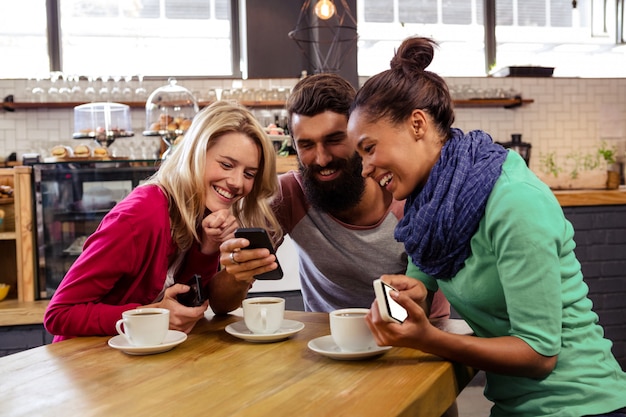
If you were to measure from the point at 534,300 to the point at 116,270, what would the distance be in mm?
983

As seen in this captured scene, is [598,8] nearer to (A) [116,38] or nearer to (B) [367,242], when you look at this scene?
(A) [116,38]

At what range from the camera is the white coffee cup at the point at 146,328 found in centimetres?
138

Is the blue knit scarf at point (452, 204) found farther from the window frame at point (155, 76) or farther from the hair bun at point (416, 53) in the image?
the window frame at point (155, 76)

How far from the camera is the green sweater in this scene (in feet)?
4.16

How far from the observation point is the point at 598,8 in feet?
24.6

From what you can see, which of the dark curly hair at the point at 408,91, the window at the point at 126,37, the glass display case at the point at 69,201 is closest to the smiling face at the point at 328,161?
the dark curly hair at the point at 408,91

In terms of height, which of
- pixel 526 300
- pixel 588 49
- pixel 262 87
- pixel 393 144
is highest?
pixel 588 49

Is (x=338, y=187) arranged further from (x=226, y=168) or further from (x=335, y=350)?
(x=335, y=350)

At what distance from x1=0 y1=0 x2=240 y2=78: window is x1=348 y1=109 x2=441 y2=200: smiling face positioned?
5435mm

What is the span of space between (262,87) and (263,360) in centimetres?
545

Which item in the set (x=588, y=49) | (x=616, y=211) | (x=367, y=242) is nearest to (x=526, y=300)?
(x=367, y=242)

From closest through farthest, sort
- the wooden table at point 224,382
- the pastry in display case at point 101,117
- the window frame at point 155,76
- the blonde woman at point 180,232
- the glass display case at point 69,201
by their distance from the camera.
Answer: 1. the wooden table at point 224,382
2. the blonde woman at point 180,232
3. the glass display case at point 69,201
4. the pastry in display case at point 101,117
5. the window frame at point 155,76

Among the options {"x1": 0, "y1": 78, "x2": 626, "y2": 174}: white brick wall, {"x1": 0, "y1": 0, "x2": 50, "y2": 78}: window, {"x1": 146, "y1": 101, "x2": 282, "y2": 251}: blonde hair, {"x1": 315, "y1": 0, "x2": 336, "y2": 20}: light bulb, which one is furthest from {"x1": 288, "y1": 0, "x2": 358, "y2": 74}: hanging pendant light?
{"x1": 146, "y1": 101, "x2": 282, "y2": 251}: blonde hair

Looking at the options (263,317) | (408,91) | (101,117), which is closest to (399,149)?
(408,91)
